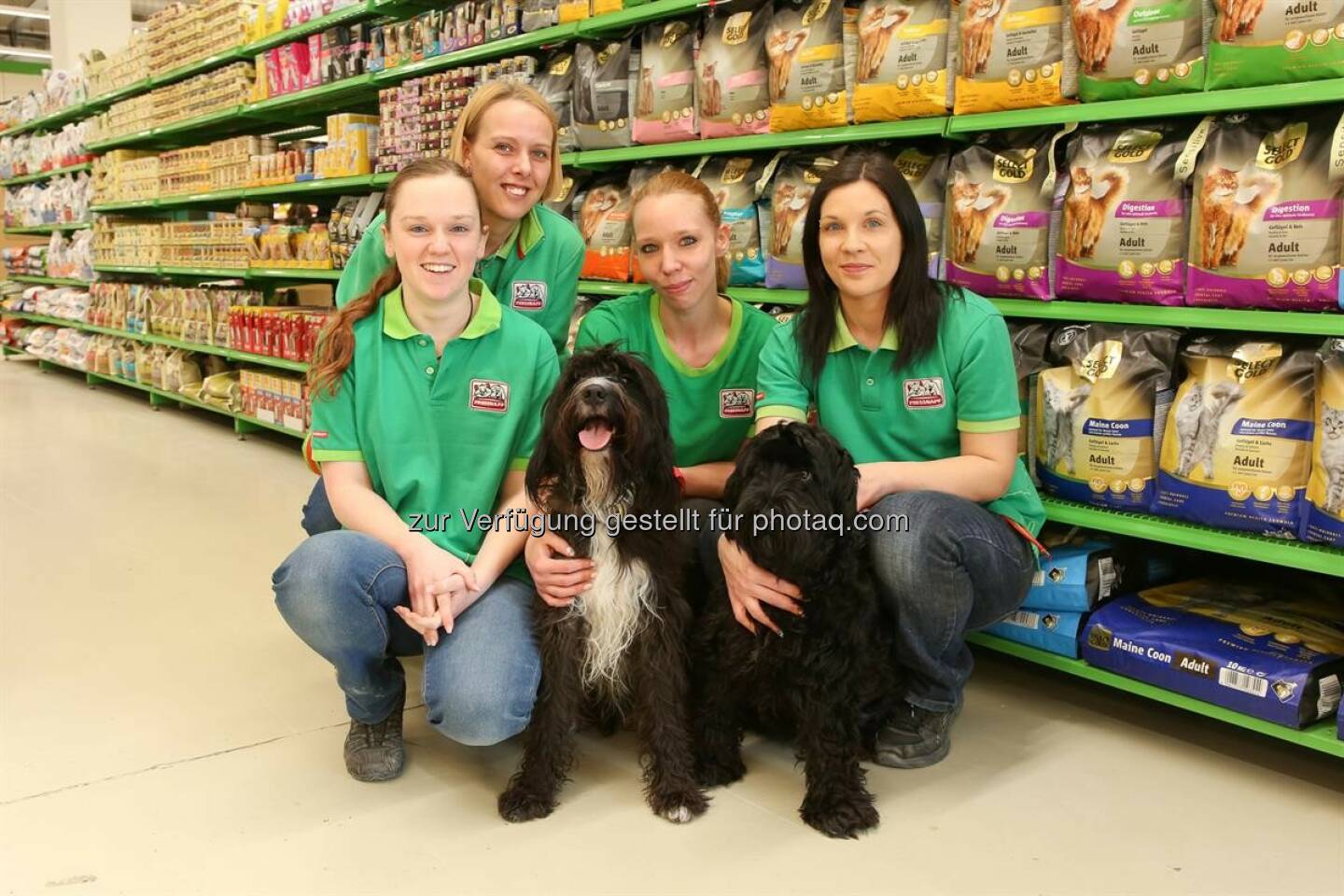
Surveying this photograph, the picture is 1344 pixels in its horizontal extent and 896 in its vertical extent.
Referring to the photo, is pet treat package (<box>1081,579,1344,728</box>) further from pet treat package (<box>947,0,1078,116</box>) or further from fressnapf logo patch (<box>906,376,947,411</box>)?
pet treat package (<box>947,0,1078,116</box>)

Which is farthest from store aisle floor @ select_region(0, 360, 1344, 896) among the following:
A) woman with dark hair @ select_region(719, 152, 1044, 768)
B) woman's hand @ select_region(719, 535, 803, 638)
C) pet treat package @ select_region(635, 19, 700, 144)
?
pet treat package @ select_region(635, 19, 700, 144)

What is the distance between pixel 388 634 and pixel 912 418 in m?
1.23

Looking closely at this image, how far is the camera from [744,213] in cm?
319

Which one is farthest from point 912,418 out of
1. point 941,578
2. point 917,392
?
point 941,578

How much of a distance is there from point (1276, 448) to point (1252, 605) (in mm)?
504

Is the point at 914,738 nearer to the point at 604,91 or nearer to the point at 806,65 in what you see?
the point at 806,65

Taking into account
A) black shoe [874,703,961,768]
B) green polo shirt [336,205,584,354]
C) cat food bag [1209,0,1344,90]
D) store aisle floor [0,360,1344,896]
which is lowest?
store aisle floor [0,360,1344,896]

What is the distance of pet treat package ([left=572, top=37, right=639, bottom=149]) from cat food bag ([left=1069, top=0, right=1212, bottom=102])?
1.59m

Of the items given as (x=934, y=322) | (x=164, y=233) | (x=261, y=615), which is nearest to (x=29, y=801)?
(x=261, y=615)

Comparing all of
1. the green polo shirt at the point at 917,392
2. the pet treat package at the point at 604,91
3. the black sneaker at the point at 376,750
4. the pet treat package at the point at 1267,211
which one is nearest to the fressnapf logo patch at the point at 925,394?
the green polo shirt at the point at 917,392

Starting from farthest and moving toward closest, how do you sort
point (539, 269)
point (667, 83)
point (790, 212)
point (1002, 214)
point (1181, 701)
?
point (667, 83)
point (790, 212)
point (539, 269)
point (1002, 214)
point (1181, 701)

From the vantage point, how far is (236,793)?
2.17 metres

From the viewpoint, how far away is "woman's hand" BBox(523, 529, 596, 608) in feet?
6.61

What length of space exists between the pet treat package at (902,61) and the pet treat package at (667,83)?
2.20ft
